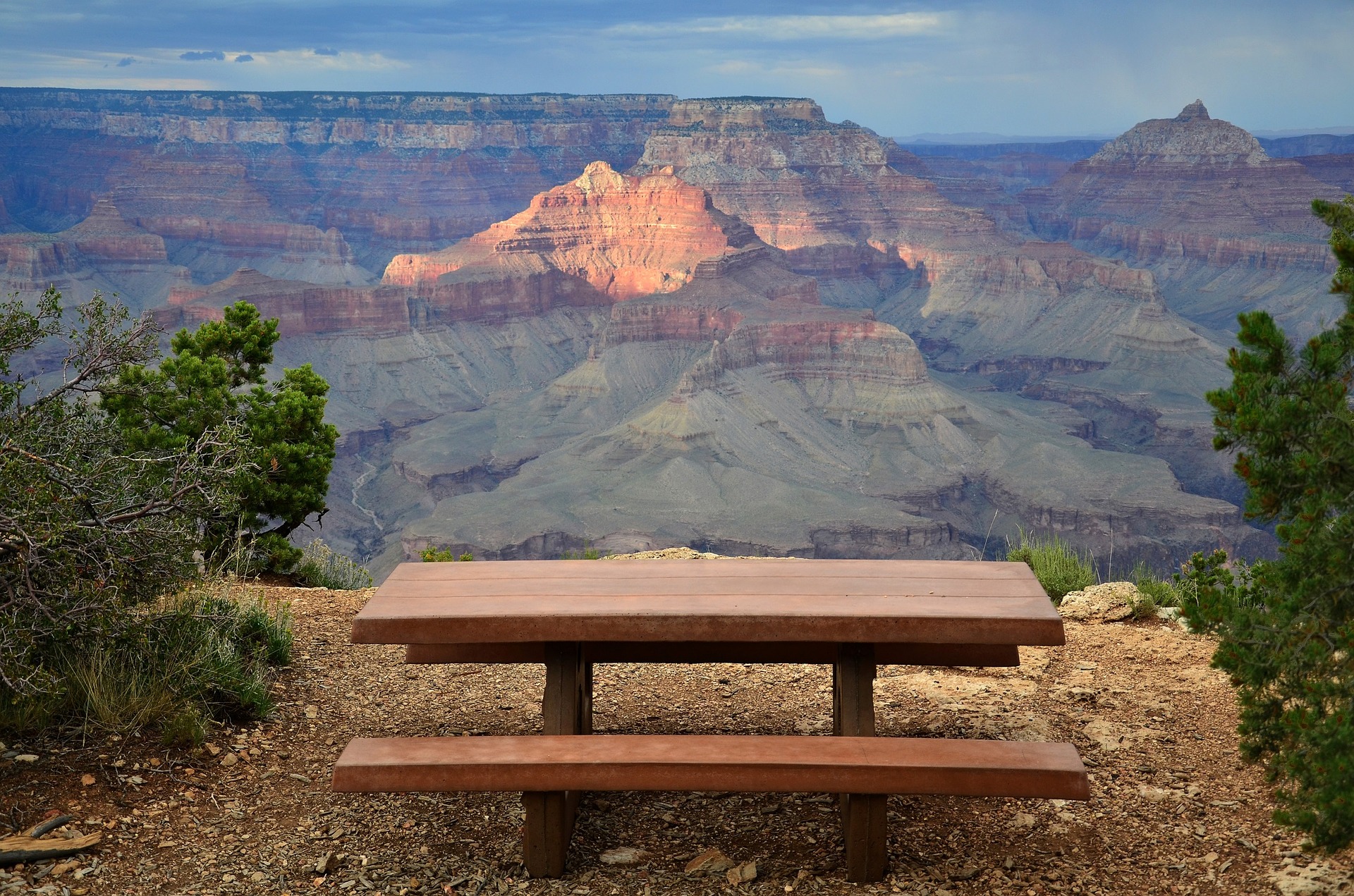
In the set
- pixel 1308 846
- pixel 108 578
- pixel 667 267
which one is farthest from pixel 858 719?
pixel 667 267

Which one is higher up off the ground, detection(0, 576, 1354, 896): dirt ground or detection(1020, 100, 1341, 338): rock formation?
detection(1020, 100, 1341, 338): rock formation

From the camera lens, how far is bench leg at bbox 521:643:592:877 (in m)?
3.75

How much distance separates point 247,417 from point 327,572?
180 cm

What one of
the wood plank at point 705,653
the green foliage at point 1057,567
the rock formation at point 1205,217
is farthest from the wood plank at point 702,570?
the rock formation at point 1205,217

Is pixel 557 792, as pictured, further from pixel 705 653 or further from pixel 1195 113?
pixel 1195 113

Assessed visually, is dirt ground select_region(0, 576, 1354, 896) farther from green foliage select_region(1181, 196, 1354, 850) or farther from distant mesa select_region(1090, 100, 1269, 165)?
distant mesa select_region(1090, 100, 1269, 165)

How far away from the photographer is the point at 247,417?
26.1 feet

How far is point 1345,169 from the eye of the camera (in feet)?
360

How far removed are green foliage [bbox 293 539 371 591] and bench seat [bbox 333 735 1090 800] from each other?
5.09 meters

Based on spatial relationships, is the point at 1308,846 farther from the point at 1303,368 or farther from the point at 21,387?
the point at 21,387

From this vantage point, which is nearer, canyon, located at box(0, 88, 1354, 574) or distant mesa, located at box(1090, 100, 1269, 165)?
canyon, located at box(0, 88, 1354, 574)

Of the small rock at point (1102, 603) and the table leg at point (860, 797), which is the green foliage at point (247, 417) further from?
the small rock at point (1102, 603)

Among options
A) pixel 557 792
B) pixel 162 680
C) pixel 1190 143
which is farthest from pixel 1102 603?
pixel 1190 143

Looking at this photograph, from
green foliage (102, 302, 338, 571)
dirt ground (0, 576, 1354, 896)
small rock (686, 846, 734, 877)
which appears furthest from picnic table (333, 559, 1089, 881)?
green foliage (102, 302, 338, 571)
